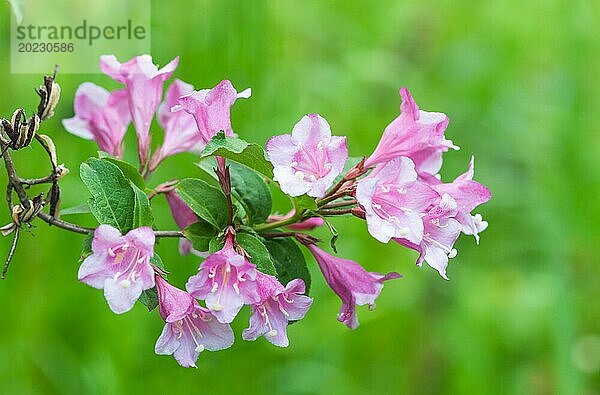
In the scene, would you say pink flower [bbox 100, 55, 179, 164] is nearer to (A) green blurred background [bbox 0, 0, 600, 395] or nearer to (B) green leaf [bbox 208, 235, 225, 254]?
(B) green leaf [bbox 208, 235, 225, 254]

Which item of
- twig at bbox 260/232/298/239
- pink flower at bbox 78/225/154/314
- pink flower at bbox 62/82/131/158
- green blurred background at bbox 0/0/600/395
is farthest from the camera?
green blurred background at bbox 0/0/600/395

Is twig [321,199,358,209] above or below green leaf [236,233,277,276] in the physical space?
above

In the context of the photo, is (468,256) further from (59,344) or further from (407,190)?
(407,190)

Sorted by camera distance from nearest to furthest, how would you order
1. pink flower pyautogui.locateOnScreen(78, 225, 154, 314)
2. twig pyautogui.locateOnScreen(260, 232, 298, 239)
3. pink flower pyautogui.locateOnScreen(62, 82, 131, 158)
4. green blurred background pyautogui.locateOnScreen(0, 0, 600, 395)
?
1. pink flower pyautogui.locateOnScreen(78, 225, 154, 314)
2. twig pyautogui.locateOnScreen(260, 232, 298, 239)
3. pink flower pyautogui.locateOnScreen(62, 82, 131, 158)
4. green blurred background pyautogui.locateOnScreen(0, 0, 600, 395)

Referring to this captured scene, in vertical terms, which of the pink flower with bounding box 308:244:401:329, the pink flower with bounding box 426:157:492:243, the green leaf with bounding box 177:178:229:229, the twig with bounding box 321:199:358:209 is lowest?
the pink flower with bounding box 308:244:401:329

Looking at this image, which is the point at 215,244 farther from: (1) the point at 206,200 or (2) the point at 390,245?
(2) the point at 390,245

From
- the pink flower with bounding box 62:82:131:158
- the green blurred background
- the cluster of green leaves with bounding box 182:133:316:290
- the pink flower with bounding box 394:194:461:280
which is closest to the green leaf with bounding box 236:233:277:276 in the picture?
the cluster of green leaves with bounding box 182:133:316:290

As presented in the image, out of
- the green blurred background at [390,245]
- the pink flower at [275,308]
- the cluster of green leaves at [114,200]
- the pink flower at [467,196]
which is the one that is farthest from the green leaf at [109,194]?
the green blurred background at [390,245]
